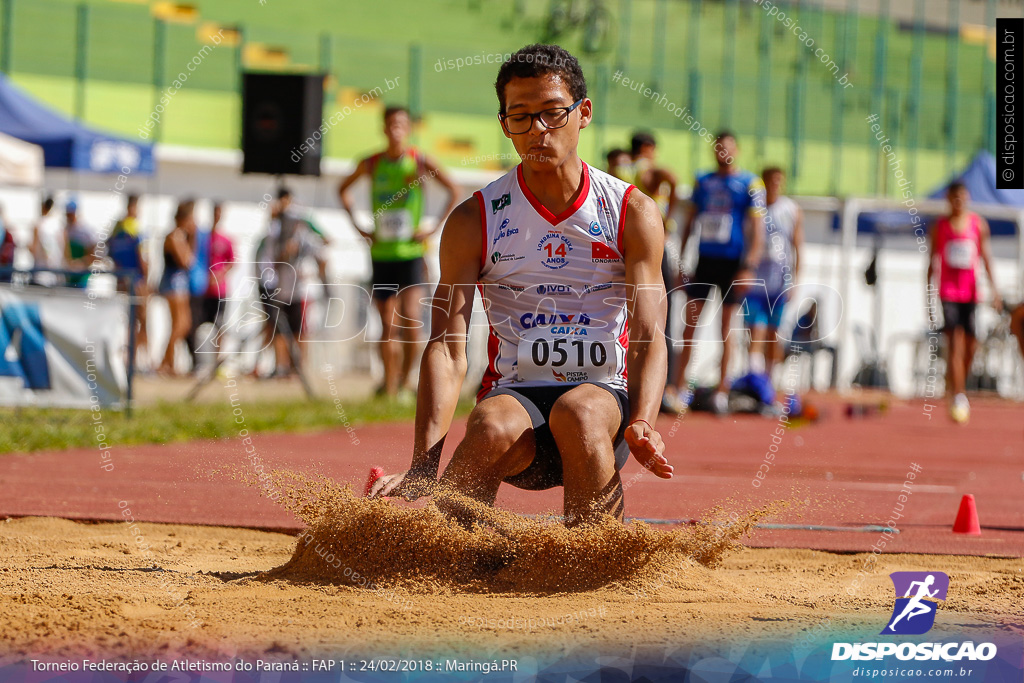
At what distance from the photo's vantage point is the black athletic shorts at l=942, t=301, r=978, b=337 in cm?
1100

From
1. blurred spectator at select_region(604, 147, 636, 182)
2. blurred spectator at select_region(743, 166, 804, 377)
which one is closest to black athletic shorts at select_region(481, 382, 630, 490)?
blurred spectator at select_region(604, 147, 636, 182)

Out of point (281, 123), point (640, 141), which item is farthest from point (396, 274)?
point (640, 141)

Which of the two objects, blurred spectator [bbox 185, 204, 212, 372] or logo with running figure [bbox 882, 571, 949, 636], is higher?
blurred spectator [bbox 185, 204, 212, 372]

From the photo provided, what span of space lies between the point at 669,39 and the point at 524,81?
23.9 metres

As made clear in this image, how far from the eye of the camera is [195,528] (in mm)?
4660

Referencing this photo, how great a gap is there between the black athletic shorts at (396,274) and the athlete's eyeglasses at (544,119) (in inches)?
244

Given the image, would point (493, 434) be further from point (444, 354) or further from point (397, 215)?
point (397, 215)

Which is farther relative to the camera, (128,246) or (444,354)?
(128,246)

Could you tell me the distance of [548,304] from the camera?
12.2ft

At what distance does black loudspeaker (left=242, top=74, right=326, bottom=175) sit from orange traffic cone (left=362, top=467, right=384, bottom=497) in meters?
7.66

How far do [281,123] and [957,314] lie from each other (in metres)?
6.57

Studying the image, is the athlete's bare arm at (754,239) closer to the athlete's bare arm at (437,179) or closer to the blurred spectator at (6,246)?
the athlete's bare arm at (437,179)

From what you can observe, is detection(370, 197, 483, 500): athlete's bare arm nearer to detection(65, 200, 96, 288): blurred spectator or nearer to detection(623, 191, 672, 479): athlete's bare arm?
detection(623, 191, 672, 479): athlete's bare arm

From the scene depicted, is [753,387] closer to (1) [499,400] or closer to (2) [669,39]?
(1) [499,400]
